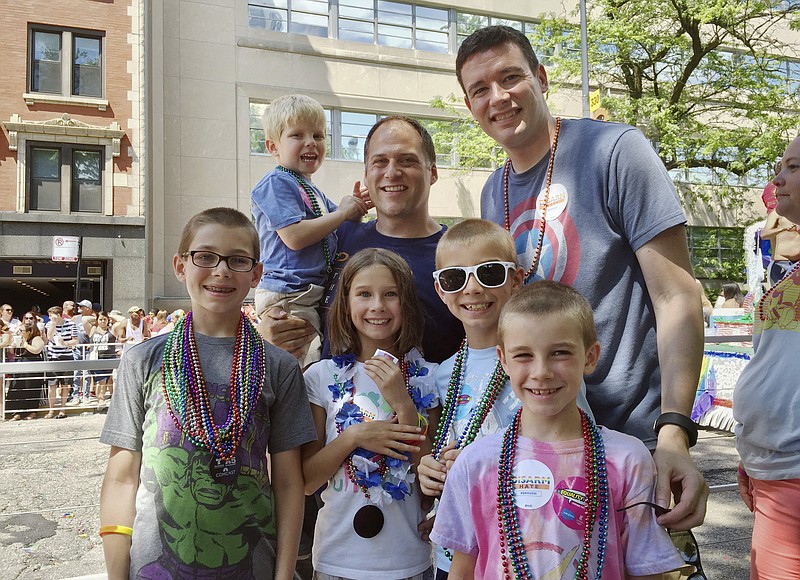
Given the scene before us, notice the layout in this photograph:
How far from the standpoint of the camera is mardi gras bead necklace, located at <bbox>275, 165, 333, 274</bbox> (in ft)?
10.2

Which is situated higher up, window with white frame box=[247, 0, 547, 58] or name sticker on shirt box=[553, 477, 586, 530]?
window with white frame box=[247, 0, 547, 58]

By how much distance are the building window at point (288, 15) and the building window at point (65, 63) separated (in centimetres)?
458

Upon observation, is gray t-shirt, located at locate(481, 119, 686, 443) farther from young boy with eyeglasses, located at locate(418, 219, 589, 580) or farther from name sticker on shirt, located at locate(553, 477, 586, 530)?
name sticker on shirt, located at locate(553, 477, 586, 530)

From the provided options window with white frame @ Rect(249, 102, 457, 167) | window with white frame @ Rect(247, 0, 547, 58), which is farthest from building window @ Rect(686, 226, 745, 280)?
window with white frame @ Rect(249, 102, 457, 167)

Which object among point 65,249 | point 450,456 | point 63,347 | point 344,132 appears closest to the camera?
point 450,456

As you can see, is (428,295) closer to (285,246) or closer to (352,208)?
(352,208)

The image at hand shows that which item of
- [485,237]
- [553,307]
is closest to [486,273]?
[485,237]

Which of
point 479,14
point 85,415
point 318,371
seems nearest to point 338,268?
point 318,371

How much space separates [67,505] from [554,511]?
17.5ft

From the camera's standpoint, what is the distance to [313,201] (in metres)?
3.19

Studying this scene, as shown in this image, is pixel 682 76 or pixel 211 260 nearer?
pixel 211 260

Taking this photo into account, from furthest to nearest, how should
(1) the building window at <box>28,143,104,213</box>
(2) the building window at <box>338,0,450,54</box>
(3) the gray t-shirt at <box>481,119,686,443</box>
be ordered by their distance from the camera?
(2) the building window at <box>338,0,450,54</box>
(1) the building window at <box>28,143,104,213</box>
(3) the gray t-shirt at <box>481,119,686,443</box>

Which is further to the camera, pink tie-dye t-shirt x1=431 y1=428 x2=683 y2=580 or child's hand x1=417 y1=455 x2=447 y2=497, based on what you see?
child's hand x1=417 y1=455 x2=447 y2=497

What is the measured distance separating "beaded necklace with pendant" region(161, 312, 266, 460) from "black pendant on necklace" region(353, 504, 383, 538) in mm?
544
